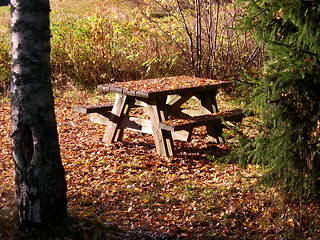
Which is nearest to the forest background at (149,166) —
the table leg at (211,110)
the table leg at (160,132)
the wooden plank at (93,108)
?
the table leg at (160,132)

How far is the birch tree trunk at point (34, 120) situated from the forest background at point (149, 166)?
42cm

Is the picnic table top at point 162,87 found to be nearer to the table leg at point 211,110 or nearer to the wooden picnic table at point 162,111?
the wooden picnic table at point 162,111

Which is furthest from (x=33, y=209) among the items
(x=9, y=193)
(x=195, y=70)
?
(x=195, y=70)

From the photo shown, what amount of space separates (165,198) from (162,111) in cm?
178

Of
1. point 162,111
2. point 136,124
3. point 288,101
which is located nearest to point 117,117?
point 136,124

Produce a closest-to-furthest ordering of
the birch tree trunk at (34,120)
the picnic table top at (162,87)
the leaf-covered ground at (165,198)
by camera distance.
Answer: the birch tree trunk at (34,120) → the leaf-covered ground at (165,198) → the picnic table top at (162,87)

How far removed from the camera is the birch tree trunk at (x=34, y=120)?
374 cm

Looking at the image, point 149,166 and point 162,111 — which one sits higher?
point 162,111

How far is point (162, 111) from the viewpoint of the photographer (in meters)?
6.84

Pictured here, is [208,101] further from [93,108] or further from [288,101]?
[288,101]

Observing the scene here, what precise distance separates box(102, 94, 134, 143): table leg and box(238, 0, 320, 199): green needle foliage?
2.68 meters

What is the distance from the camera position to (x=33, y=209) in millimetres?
3984

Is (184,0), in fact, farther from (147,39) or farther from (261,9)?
(261,9)

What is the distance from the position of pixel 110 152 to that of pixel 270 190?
2660 millimetres
